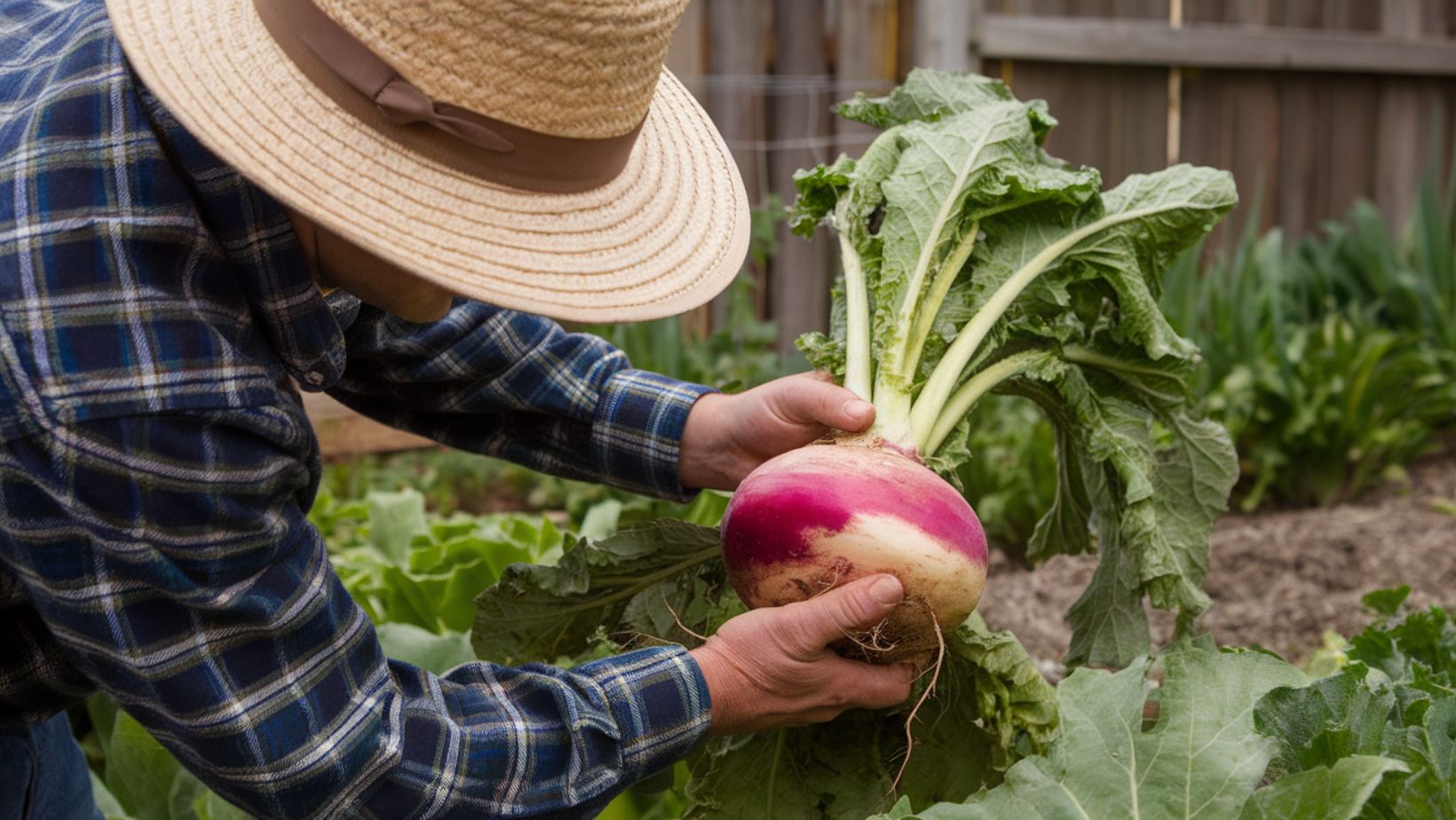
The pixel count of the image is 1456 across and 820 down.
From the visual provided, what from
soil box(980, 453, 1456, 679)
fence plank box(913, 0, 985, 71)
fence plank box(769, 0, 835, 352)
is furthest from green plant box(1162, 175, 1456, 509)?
fence plank box(769, 0, 835, 352)

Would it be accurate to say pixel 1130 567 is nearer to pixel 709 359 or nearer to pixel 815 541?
pixel 815 541

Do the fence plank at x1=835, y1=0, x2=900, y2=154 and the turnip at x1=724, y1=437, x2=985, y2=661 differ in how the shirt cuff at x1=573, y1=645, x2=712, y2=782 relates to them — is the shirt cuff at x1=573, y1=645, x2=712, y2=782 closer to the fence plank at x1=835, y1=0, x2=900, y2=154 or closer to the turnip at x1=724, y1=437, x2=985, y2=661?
the turnip at x1=724, y1=437, x2=985, y2=661

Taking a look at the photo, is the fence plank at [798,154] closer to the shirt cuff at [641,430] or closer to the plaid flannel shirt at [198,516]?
the shirt cuff at [641,430]

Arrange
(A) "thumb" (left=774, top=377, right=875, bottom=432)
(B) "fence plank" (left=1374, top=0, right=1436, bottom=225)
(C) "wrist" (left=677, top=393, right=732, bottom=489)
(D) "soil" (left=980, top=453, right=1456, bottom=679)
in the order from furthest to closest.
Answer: (B) "fence plank" (left=1374, top=0, right=1436, bottom=225) → (D) "soil" (left=980, top=453, right=1456, bottom=679) → (C) "wrist" (left=677, top=393, right=732, bottom=489) → (A) "thumb" (left=774, top=377, right=875, bottom=432)

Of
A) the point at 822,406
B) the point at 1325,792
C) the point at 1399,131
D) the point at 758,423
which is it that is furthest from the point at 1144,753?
the point at 1399,131

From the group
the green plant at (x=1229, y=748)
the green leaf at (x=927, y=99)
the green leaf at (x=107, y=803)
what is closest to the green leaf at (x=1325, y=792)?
the green plant at (x=1229, y=748)

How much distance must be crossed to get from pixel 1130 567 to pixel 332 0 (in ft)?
4.59

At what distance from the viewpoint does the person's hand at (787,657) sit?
1542 mm

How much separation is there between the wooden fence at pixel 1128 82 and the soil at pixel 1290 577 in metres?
1.20

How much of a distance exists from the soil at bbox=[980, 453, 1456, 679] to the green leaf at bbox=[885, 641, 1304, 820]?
1455mm

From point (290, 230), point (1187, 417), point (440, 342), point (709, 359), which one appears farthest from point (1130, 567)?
point (709, 359)

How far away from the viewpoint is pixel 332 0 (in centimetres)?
124

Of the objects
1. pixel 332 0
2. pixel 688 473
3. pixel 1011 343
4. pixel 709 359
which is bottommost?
pixel 709 359

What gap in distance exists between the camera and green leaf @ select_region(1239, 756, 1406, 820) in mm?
1229
